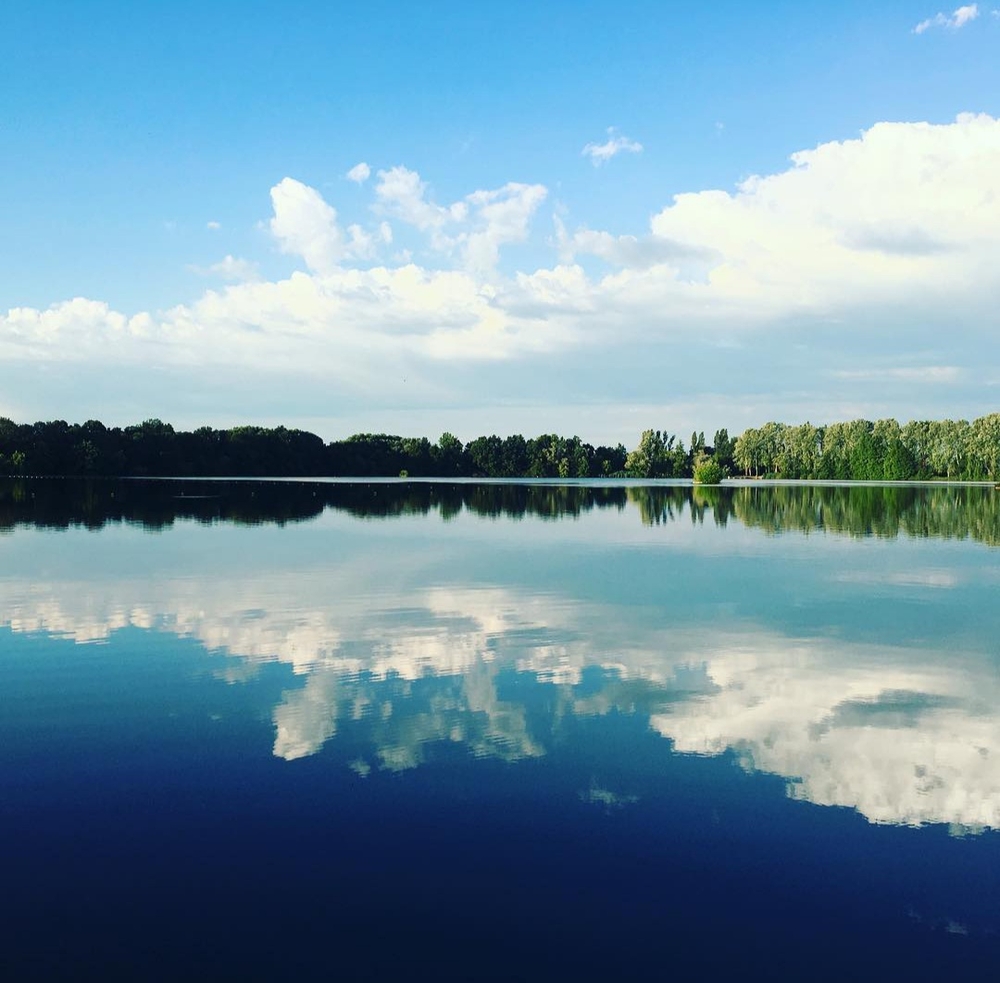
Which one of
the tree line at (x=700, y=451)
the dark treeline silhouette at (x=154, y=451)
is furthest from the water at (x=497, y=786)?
the dark treeline silhouette at (x=154, y=451)

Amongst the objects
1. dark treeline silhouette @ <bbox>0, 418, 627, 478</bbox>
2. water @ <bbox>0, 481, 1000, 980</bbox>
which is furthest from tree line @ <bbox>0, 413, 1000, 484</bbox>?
water @ <bbox>0, 481, 1000, 980</bbox>

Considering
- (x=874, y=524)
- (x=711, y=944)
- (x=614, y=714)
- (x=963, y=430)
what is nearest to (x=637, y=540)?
(x=874, y=524)

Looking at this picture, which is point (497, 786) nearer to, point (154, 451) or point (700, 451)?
point (154, 451)

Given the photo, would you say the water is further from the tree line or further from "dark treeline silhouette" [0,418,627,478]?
"dark treeline silhouette" [0,418,627,478]

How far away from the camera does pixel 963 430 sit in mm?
155250

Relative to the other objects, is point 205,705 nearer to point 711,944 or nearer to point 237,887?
point 237,887

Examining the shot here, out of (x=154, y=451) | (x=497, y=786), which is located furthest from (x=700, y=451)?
(x=497, y=786)

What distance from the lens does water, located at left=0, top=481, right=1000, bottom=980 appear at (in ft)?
21.2

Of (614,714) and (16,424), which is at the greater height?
(16,424)

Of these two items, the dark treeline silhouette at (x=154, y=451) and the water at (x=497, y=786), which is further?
the dark treeline silhouette at (x=154, y=451)

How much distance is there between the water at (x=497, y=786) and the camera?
6473 mm

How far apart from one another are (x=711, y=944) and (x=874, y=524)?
45.0 meters

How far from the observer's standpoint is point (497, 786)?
9.23 meters

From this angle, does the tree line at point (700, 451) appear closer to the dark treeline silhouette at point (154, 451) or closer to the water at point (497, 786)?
the dark treeline silhouette at point (154, 451)
